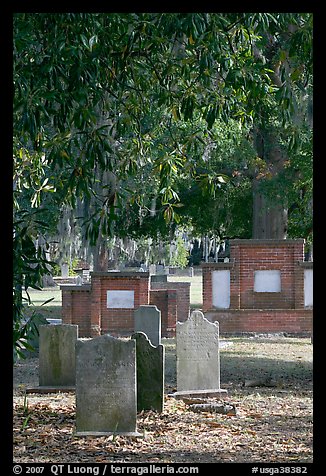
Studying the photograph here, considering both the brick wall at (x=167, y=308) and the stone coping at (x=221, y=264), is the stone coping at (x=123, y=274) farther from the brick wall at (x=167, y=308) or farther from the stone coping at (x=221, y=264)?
the stone coping at (x=221, y=264)

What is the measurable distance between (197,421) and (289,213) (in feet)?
60.8

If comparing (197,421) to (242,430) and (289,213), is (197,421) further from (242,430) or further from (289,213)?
(289,213)

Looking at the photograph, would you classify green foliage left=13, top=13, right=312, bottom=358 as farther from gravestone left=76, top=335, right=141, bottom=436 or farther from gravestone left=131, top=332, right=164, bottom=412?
gravestone left=131, top=332, right=164, bottom=412

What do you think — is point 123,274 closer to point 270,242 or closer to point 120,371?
point 270,242

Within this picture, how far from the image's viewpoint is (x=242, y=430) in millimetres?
9883

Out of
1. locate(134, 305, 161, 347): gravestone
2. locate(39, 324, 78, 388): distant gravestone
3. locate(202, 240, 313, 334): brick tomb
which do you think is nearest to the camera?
locate(39, 324, 78, 388): distant gravestone

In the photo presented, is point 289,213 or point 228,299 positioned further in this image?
point 289,213

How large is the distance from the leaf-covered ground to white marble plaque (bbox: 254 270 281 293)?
8636 mm

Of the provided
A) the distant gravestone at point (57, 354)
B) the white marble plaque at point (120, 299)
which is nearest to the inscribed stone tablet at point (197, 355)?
the distant gravestone at point (57, 354)

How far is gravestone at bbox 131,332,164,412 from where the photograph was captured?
10648 millimetres

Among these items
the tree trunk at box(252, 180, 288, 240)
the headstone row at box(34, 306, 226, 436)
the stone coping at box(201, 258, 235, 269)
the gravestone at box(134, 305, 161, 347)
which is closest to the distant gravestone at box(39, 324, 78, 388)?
the headstone row at box(34, 306, 226, 436)

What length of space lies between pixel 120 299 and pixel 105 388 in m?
13.6
